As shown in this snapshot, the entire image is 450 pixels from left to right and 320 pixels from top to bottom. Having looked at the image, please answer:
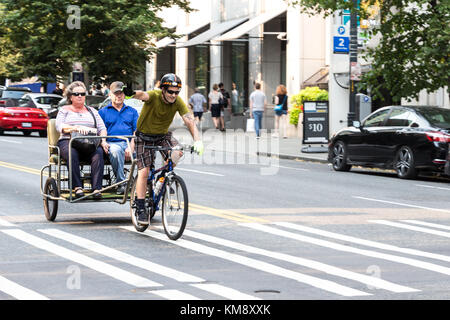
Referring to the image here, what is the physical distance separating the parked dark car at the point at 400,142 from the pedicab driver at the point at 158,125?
9263 millimetres

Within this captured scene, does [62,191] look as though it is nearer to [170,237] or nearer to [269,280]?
[170,237]

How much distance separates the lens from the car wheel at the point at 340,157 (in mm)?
21625

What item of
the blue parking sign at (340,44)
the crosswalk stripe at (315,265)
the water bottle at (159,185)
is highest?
the blue parking sign at (340,44)

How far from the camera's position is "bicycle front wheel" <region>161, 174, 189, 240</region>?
404 inches

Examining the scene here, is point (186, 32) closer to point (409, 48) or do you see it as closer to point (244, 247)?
point (409, 48)

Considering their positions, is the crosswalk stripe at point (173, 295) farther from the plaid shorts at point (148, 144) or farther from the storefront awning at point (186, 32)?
the storefront awning at point (186, 32)

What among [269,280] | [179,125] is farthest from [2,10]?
[269,280]

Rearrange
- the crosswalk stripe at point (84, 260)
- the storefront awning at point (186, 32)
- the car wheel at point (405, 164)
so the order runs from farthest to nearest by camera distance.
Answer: the storefront awning at point (186, 32), the car wheel at point (405, 164), the crosswalk stripe at point (84, 260)

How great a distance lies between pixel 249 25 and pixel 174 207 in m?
28.2

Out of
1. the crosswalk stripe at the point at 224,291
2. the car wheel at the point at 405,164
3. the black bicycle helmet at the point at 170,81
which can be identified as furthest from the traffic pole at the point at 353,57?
the crosswalk stripe at the point at 224,291

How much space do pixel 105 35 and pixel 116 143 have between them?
2897 cm

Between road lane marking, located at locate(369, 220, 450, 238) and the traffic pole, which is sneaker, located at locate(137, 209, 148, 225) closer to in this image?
road lane marking, located at locate(369, 220, 450, 238)

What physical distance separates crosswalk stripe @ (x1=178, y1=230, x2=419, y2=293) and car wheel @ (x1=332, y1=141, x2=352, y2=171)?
36.1 feet

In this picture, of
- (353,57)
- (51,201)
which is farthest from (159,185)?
(353,57)
